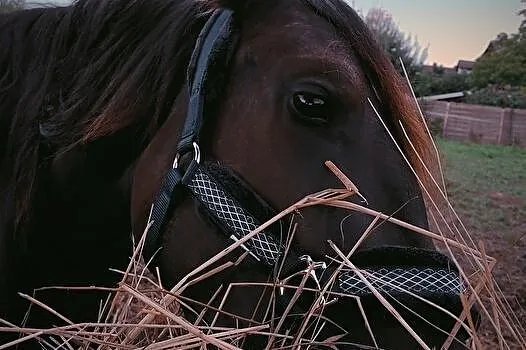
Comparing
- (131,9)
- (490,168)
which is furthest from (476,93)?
(131,9)

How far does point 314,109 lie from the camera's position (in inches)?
68.1

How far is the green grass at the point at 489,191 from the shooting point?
836cm

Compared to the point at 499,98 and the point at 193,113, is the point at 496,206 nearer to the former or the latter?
the point at 193,113

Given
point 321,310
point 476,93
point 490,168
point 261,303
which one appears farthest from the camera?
point 476,93

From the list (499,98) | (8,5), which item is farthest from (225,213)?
(499,98)

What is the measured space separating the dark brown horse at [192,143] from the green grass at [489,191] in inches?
142

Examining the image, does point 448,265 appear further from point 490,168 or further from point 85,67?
point 490,168

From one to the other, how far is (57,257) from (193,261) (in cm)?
67

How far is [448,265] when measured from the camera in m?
1.58

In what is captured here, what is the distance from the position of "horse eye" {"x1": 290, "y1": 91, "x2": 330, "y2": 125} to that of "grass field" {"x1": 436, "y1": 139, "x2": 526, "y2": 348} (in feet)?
6.65

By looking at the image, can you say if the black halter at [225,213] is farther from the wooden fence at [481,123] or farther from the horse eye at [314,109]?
A: the wooden fence at [481,123]

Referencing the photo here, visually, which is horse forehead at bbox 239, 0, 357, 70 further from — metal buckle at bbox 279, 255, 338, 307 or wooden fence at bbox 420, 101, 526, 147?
wooden fence at bbox 420, 101, 526, 147

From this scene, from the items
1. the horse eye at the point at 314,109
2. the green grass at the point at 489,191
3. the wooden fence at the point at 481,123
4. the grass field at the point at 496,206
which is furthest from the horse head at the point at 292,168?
the wooden fence at the point at 481,123

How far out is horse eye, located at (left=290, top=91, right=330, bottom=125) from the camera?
1.73m
